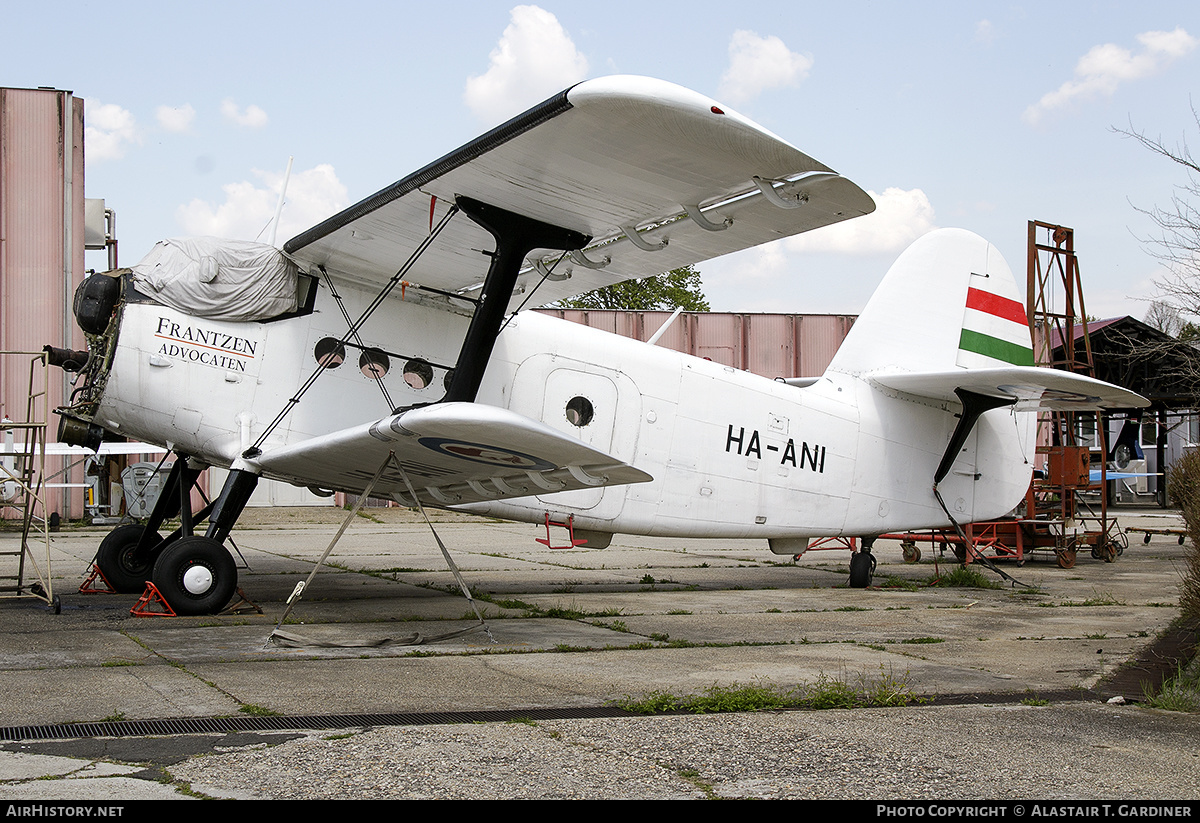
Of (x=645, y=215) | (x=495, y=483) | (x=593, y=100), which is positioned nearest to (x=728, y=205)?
(x=645, y=215)

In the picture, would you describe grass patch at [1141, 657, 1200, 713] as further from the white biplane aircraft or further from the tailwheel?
the tailwheel

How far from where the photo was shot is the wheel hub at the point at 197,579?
23.8 ft

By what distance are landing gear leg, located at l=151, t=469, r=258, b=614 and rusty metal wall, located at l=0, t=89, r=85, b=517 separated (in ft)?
51.6

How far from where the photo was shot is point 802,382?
11.4 meters

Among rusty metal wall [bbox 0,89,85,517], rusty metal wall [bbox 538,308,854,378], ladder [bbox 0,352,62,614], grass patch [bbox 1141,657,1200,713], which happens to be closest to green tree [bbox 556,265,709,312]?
rusty metal wall [bbox 538,308,854,378]

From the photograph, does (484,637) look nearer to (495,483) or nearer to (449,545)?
(495,483)

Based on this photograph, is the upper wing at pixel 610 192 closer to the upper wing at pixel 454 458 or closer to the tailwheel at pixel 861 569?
the upper wing at pixel 454 458

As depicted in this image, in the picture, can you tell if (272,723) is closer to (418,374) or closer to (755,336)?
(418,374)

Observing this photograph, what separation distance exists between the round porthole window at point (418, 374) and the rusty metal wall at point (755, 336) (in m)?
19.5

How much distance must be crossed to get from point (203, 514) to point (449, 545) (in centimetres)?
799

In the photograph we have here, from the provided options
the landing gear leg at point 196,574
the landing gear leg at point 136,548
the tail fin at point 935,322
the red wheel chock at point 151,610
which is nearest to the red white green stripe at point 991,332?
the tail fin at point 935,322

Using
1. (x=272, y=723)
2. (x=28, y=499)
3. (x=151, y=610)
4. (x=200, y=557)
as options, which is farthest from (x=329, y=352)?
(x=272, y=723)

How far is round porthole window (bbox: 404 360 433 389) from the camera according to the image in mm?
8484
